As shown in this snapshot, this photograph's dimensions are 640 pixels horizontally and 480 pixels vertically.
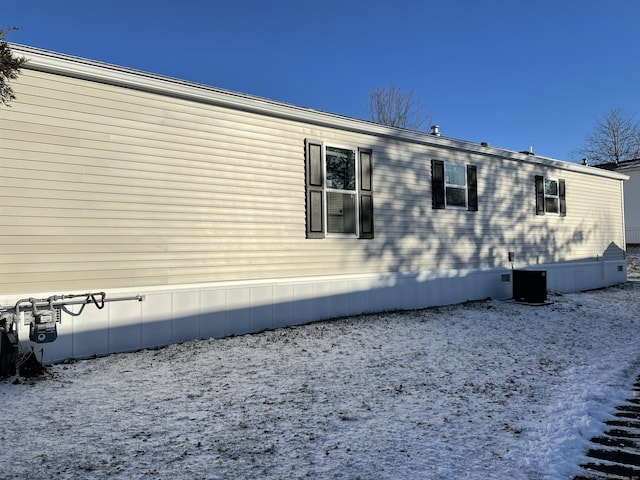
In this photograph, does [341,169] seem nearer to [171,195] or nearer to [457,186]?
[171,195]

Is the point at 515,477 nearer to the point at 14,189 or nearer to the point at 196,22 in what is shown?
the point at 14,189

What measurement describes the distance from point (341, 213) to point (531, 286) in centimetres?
495

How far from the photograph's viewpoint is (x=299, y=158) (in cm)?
768

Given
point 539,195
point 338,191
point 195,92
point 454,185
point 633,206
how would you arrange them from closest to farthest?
point 195,92
point 338,191
point 454,185
point 539,195
point 633,206

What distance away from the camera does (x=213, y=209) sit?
A: 22.1 feet

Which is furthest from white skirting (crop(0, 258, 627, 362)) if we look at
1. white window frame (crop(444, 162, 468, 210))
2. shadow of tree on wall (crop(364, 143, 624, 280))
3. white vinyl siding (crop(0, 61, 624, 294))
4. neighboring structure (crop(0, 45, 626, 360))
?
white window frame (crop(444, 162, 468, 210))

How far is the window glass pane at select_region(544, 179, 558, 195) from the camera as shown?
12.4m

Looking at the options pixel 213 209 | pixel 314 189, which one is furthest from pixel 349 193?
pixel 213 209

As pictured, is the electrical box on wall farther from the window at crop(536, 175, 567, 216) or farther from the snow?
the snow

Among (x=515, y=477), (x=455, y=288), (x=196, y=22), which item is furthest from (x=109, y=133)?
(x=196, y=22)

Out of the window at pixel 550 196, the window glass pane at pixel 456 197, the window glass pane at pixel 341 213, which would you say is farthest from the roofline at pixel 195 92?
the window at pixel 550 196

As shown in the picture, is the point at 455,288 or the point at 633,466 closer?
the point at 633,466

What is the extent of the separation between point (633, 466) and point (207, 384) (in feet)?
11.8

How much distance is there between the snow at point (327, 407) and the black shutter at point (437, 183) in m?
3.31
